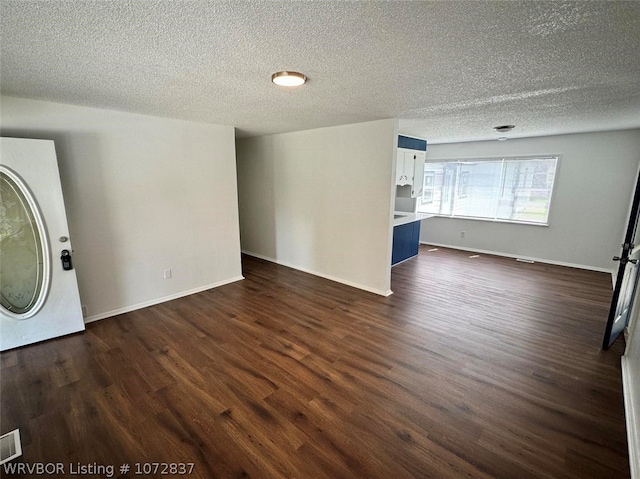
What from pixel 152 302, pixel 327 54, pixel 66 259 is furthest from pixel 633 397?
pixel 66 259

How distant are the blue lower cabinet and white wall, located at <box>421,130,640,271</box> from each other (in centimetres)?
175

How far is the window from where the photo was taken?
220 inches

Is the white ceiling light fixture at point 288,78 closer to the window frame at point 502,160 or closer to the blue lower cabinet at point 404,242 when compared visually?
the blue lower cabinet at point 404,242

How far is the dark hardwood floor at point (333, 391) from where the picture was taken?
1.71m

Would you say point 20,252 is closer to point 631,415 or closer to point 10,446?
point 10,446

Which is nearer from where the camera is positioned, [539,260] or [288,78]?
[288,78]

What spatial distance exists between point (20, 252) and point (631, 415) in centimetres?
516

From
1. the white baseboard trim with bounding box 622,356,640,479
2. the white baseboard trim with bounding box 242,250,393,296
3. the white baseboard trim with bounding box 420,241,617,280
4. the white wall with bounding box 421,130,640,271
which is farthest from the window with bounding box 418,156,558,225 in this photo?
the white baseboard trim with bounding box 622,356,640,479

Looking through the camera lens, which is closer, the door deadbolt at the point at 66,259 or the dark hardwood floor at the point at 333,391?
the dark hardwood floor at the point at 333,391

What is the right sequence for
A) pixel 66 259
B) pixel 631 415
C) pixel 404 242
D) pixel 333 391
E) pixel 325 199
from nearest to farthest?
1. pixel 631 415
2. pixel 333 391
3. pixel 66 259
4. pixel 325 199
5. pixel 404 242

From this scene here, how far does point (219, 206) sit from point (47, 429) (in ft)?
9.82

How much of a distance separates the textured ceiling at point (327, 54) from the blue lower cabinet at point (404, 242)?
8.44 ft

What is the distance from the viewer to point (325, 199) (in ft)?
15.2

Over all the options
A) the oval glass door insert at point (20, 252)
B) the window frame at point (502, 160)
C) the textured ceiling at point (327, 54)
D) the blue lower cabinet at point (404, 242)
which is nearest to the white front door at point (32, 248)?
the oval glass door insert at point (20, 252)
